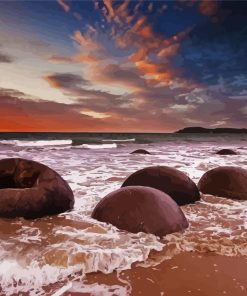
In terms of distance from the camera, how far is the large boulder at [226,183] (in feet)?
15.6

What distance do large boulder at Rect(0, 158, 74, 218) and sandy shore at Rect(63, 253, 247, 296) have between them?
55.9 inches

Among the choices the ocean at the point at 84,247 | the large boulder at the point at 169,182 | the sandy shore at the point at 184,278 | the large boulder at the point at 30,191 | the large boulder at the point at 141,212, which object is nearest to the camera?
the sandy shore at the point at 184,278

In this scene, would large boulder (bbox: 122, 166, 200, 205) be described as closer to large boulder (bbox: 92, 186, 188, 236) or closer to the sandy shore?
large boulder (bbox: 92, 186, 188, 236)

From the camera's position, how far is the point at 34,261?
7.81ft

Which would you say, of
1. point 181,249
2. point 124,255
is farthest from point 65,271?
point 181,249

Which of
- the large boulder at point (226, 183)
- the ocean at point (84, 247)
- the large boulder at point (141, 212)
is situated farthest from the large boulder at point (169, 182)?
the large boulder at point (141, 212)

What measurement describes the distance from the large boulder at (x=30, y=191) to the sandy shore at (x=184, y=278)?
142 cm

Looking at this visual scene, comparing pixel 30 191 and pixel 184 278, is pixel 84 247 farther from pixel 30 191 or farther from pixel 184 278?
pixel 30 191

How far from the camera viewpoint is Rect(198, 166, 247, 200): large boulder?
4.75 metres

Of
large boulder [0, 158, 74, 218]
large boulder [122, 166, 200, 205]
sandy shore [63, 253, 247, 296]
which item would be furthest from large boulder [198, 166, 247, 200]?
sandy shore [63, 253, 247, 296]

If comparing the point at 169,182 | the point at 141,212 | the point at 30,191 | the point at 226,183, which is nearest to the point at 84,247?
the point at 141,212

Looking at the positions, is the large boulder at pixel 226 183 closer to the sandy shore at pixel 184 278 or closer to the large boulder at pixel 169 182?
the large boulder at pixel 169 182

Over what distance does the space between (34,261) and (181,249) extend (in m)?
1.15

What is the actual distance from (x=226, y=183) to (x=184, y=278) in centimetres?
291
